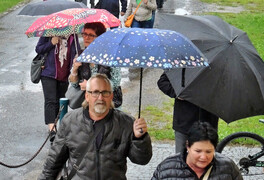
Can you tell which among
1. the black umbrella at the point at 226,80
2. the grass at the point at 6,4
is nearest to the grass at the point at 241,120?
the grass at the point at 6,4

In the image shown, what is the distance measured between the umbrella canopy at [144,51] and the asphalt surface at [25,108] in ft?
10.4

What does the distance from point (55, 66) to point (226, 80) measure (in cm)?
314

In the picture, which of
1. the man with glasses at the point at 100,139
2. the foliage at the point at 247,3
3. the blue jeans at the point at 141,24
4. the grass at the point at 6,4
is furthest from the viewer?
the foliage at the point at 247,3

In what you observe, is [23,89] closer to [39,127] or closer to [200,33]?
[39,127]

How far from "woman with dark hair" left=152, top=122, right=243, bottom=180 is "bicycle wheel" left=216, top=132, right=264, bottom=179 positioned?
2739 millimetres

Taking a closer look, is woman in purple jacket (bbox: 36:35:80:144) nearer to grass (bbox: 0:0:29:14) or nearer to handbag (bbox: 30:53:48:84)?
handbag (bbox: 30:53:48:84)

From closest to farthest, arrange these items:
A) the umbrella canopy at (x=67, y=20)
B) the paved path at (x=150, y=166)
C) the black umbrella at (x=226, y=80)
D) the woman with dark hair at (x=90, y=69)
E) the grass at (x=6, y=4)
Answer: the black umbrella at (x=226, y=80) < the umbrella canopy at (x=67, y=20) < the woman with dark hair at (x=90, y=69) < the paved path at (x=150, y=166) < the grass at (x=6, y=4)

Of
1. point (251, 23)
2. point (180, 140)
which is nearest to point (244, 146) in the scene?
point (180, 140)

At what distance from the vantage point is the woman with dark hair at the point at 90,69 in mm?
5793

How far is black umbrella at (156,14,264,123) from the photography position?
4.78 meters

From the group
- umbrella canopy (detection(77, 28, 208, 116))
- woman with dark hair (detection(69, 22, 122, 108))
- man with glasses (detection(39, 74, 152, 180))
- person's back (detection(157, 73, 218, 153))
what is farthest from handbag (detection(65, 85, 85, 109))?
umbrella canopy (detection(77, 28, 208, 116))

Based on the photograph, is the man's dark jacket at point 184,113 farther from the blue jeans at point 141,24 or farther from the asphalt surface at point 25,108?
the blue jeans at point 141,24

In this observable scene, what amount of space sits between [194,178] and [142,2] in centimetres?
874

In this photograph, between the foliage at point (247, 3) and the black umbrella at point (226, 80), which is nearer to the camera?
the black umbrella at point (226, 80)
